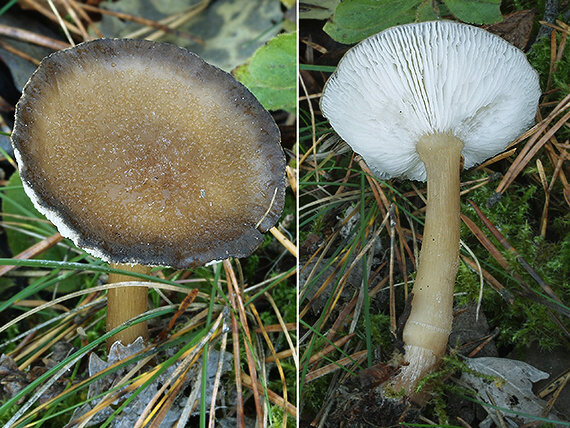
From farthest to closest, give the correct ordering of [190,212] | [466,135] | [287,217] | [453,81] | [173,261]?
1. [287,217]
2. [466,135]
3. [453,81]
4. [190,212]
5. [173,261]

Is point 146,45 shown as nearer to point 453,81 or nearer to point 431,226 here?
point 453,81

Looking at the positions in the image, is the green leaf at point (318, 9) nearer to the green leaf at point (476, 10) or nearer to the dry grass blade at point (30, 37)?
the green leaf at point (476, 10)

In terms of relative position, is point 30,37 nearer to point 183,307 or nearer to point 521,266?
point 183,307

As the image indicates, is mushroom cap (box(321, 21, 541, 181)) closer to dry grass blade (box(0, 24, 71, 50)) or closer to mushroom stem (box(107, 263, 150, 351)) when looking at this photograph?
mushroom stem (box(107, 263, 150, 351))

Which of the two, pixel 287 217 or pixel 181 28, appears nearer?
pixel 287 217

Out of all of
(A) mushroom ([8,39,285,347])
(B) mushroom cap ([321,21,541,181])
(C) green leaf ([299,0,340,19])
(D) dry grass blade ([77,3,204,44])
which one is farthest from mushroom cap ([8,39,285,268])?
(D) dry grass blade ([77,3,204,44])

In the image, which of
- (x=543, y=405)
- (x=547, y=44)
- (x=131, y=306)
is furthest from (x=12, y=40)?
(x=543, y=405)

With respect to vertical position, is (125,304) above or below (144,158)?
below

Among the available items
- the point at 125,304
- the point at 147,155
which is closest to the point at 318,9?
the point at 147,155
